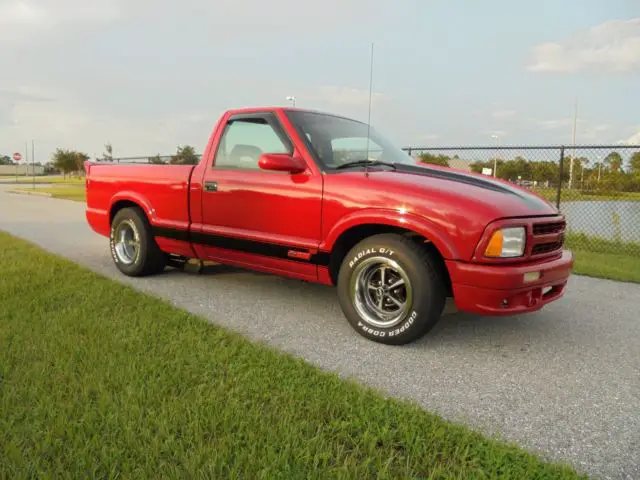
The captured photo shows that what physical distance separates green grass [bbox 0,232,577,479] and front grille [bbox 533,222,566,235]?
1.66 meters

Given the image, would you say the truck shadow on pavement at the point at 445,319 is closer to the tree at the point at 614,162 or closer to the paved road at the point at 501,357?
the paved road at the point at 501,357

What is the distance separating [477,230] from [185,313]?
2396 millimetres

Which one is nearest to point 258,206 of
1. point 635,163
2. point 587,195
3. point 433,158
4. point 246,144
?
point 246,144

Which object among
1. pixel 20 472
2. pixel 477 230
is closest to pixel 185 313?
pixel 20 472

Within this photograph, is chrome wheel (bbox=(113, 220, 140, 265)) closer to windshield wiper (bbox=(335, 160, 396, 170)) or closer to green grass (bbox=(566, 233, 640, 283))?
windshield wiper (bbox=(335, 160, 396, 170))

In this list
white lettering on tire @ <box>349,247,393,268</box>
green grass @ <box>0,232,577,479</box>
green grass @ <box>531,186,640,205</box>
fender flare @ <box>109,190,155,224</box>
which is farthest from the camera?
green grass @ <box>531,186,640,205</box>

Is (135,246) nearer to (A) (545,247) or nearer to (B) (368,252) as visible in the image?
(B) (368,252)

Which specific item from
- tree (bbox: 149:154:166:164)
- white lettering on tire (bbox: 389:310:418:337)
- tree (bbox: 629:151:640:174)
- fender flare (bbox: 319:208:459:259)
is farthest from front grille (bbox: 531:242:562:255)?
tree (bbox: 629:151:640:174)

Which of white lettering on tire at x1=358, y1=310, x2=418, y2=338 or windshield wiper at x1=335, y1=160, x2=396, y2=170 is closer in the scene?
white lettering on tire at x1=358, y1=310, x2=418, y2=338

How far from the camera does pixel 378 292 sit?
12.4 ft

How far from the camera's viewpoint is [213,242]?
477cm

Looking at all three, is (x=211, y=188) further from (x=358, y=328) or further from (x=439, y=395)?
(x=439, y=395)

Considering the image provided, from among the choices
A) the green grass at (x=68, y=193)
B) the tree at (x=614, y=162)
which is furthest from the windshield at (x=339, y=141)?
the green grass at (x=68, y=193)

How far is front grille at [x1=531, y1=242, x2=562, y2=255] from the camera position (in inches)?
139
